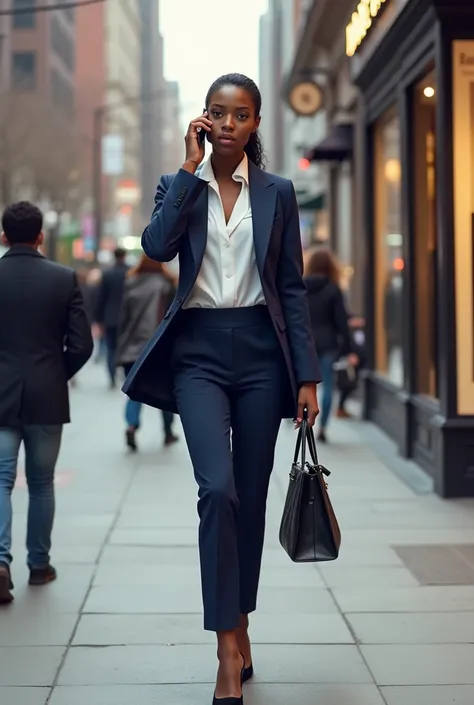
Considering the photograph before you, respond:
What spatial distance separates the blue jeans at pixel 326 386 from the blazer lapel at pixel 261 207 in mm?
7638

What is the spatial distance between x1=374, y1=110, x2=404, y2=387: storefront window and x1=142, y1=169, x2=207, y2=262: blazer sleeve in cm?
832

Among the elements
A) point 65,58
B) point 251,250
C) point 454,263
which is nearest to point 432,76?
point 454,263

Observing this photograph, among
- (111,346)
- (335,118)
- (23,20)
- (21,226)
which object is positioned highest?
(23,20)

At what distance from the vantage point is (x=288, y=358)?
4477 millimetres

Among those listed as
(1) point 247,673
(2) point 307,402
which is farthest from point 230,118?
(1) point 247,673

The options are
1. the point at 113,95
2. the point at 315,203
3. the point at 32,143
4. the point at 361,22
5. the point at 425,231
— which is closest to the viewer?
the point at 425,231

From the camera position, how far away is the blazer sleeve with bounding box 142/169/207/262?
171 inches

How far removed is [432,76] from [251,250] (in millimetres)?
6034

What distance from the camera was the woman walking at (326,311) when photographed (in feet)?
40.4

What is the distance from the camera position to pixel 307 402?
450cm

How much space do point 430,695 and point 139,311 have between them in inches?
298

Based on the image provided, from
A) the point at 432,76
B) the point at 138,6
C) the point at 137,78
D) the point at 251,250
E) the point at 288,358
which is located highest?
the point at 138,6

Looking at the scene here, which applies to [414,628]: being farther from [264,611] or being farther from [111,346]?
[111,346]

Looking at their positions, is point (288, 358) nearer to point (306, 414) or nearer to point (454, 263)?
point (306, 414)
